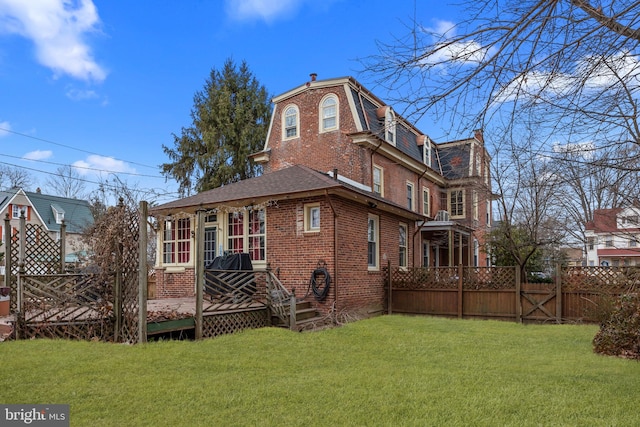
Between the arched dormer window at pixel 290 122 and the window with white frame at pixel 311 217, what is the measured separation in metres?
6.90

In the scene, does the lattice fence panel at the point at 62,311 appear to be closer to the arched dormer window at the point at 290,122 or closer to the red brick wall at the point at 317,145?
the red brick wall at the point at 317,145

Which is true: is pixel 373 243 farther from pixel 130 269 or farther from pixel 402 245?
pixel 130 269

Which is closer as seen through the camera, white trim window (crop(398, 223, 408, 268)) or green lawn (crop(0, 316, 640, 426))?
green lawn (crop(0, 316, 640, 426))

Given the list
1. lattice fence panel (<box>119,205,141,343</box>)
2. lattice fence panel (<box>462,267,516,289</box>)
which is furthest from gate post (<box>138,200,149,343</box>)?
lattice fence panel (<box>462,267,516,289</box>)

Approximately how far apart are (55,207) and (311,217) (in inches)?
1374

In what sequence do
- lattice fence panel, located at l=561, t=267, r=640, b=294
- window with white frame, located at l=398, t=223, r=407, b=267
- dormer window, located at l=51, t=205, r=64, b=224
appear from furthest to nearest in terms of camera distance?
dormer window, located at l=51, t=205, r=64, b=224 → window with white frame, located at l=398, t=223, r=407, b=267 → lattice fence panel, located at l=561, t=267, r=640, b=294

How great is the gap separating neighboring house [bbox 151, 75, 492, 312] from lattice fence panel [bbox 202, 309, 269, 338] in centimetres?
202

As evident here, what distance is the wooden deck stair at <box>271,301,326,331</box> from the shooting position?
10281 millimetres

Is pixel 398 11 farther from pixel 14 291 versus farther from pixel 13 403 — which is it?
pixel 14 291

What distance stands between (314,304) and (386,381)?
6.15m

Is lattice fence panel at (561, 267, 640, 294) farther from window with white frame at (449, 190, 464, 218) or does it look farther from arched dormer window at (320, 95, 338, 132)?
window with white frame at (449, 190, 464, 218)

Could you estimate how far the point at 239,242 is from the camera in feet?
44.3

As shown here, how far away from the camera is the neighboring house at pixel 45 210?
35.4m

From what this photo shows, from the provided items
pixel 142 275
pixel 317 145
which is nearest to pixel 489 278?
pixel 317 145
